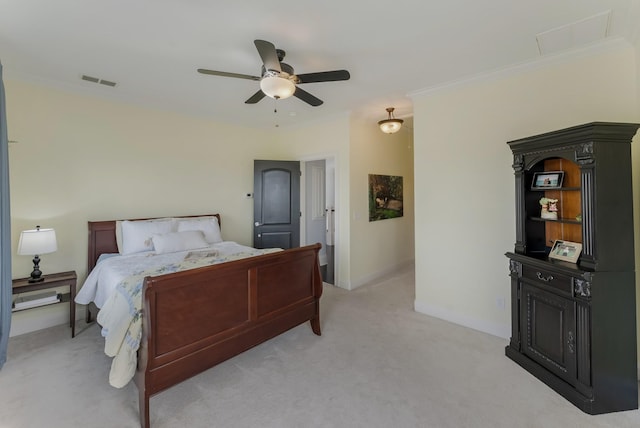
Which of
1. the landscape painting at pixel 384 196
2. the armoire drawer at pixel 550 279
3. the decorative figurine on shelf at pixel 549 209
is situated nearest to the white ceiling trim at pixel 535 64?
the decorative figurine on shelf at pixel 549 209

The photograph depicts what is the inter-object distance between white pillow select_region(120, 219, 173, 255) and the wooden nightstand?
0.57 meters

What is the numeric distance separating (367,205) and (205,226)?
261 centimetres

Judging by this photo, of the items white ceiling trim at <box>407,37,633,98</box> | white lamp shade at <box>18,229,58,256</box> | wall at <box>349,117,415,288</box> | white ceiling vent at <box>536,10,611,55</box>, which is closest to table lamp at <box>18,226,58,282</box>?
white lamp shade at <box>18,229,58,256</box>

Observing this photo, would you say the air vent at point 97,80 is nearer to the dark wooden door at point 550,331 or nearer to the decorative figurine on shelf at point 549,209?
the decorative figurine on shelf at point 549,209

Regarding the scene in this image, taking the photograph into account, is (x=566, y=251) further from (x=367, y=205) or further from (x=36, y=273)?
(x=36, y=273)

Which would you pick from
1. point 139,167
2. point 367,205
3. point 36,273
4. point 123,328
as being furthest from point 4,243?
point 367,205

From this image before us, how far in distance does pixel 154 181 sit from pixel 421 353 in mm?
4088

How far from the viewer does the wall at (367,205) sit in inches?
178

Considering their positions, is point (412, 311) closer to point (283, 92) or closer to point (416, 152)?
point (416, 152)

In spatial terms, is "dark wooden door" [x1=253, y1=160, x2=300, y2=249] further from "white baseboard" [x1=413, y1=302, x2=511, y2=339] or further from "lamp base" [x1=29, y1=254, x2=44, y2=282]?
"lamp base" [x1=29, y1=254, x2=44, y2=282]

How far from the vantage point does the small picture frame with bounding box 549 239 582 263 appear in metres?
2.18

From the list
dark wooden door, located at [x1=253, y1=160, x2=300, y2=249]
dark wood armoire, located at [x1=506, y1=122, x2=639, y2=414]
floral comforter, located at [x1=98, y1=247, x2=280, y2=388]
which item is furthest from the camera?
dark wooden door, located at [x1=253, y1=160, x2=300, y2=249]

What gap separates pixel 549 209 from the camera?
8.09 feet

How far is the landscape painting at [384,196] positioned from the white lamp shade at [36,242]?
417 cm
